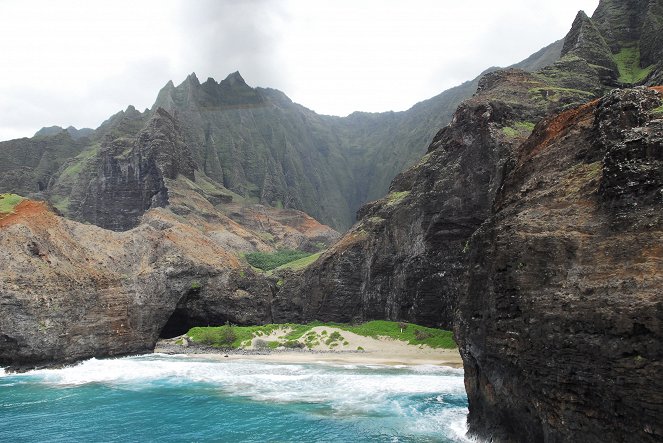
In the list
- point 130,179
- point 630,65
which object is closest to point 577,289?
point 630,65

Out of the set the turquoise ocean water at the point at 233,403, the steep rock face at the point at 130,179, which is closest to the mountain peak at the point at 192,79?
the steep rock face at the point at 130,179

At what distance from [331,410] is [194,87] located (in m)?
190

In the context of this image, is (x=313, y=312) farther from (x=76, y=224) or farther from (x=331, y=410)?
(x=331, y=410)

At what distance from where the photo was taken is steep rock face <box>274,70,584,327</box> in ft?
145

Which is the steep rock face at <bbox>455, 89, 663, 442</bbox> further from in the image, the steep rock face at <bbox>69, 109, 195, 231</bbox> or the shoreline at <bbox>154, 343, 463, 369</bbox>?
the steep rock face at <bbox>69, 109, 195, 231</bbox>

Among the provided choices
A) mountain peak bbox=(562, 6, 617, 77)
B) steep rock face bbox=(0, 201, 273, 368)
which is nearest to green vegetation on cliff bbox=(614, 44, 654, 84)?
mountain peak bbox=(562, 6, 617, 77)

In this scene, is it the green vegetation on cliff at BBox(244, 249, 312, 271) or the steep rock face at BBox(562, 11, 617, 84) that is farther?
the green vegetation on cliff at BBox(244, 249, 312, 271)

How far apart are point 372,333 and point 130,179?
95.9m

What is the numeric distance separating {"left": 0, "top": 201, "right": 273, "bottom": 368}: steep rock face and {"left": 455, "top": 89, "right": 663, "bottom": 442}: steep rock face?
3655 centimetres

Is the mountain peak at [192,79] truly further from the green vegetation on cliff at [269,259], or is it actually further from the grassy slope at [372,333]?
the grassy slope at [372,333]

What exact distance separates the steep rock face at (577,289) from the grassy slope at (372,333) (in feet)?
87.9

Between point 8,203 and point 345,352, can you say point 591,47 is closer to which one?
point 345,352

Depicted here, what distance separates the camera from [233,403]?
26.8 meters

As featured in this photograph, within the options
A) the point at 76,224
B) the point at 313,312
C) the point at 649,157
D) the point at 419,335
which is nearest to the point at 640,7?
the point at 419,335
